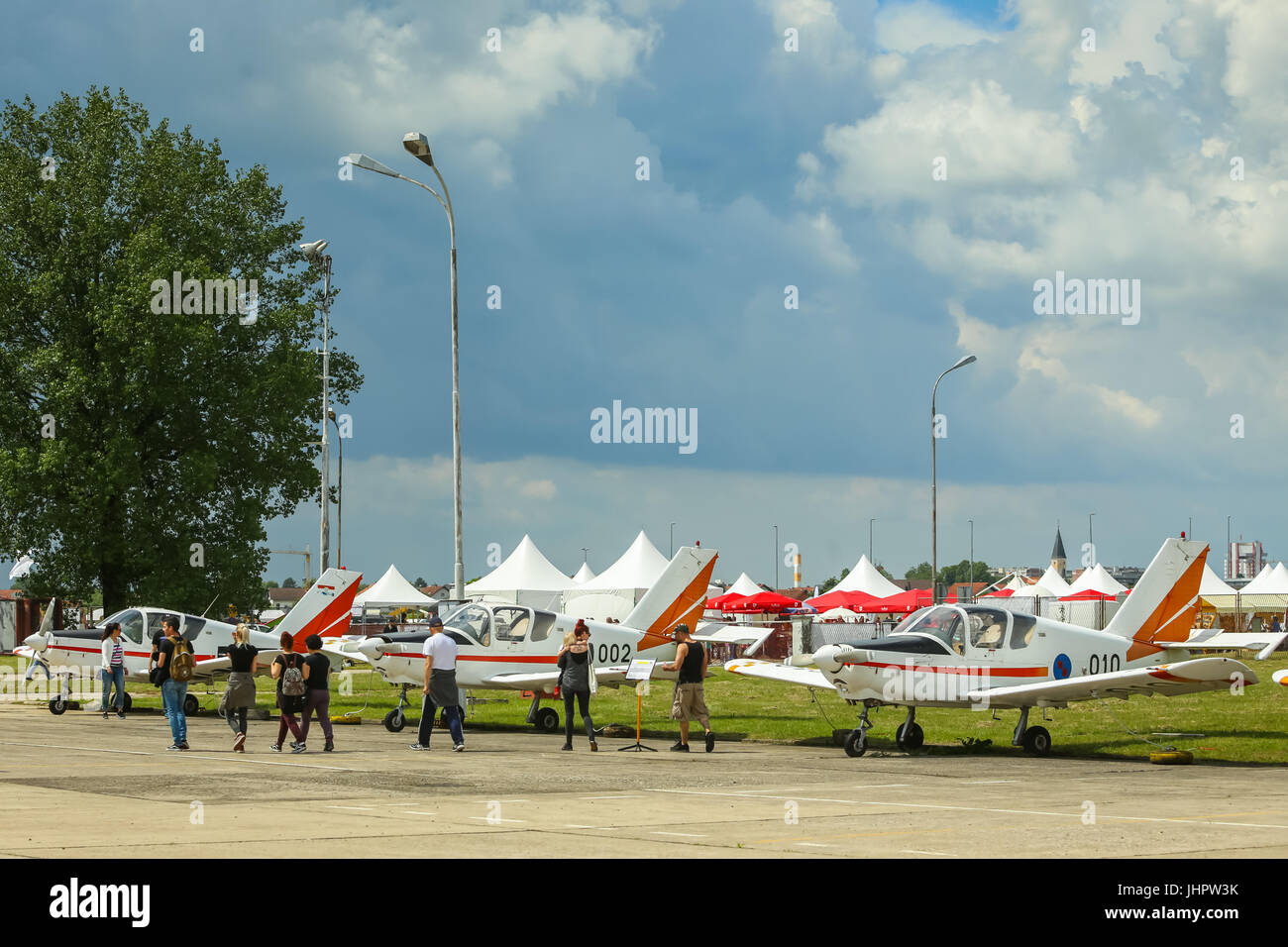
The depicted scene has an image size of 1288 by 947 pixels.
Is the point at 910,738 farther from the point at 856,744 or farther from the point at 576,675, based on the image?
the point at 576,675

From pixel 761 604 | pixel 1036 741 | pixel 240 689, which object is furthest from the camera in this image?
pixel 761 604

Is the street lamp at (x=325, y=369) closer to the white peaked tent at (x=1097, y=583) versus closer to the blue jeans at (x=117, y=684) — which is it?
the blue jeans at (x=117, y=684)

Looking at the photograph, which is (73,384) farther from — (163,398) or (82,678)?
(82,678)

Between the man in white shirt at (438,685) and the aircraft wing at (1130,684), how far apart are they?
7.84 meters

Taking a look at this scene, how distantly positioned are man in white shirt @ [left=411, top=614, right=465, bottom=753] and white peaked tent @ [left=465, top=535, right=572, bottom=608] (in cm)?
3626

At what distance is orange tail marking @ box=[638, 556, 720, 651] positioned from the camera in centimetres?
2723

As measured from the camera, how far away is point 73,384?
38.2m

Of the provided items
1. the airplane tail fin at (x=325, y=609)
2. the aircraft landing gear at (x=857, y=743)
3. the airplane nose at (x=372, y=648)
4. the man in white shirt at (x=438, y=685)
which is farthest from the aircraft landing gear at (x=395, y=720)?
the aircraft landing gear at (x=857, y=743)

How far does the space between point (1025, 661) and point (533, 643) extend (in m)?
9.54

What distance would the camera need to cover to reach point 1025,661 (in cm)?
2027

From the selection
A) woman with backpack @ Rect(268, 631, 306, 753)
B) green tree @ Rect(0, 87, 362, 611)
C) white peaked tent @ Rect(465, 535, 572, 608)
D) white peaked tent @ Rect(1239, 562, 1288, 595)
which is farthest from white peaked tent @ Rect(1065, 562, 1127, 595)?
woman with backpack @ Rect(268, 631, 306, 753)

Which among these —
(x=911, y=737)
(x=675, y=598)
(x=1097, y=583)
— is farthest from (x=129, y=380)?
(x=1097, y=583)

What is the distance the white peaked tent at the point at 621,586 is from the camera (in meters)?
57.3
